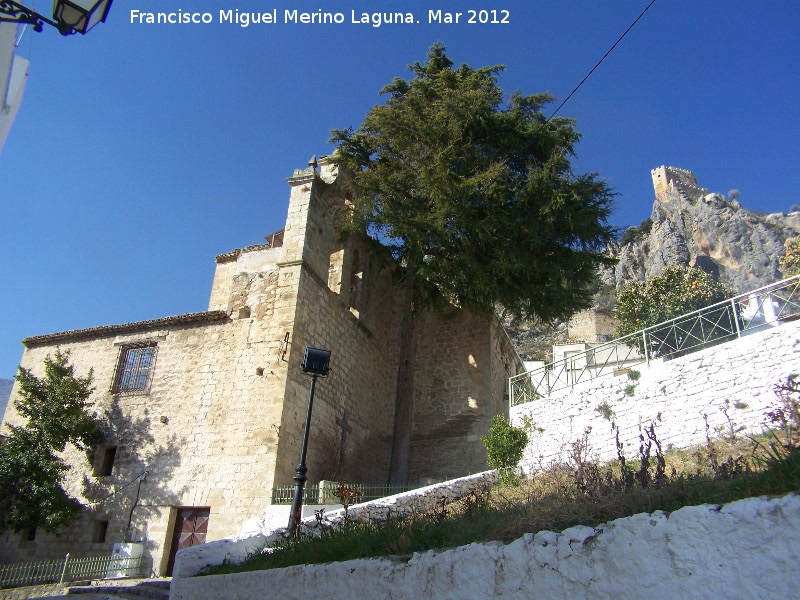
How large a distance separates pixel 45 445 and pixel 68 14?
14.2m

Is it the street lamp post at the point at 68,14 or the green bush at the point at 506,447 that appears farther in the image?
the green bush at the point at 506,447

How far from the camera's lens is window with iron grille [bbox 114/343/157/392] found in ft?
57.4

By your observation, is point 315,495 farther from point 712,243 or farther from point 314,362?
point 712,243

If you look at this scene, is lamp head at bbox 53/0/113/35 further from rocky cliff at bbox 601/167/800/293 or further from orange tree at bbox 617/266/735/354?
rocky cliff at bbox 601/167/800/293

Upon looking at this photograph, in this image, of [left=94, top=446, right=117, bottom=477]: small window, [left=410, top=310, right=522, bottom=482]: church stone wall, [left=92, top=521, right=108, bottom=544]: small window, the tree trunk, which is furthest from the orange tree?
[left=92, top=521, right=108, bottom=544]: small window

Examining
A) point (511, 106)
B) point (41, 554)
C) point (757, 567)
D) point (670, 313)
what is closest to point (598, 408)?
point (757, 567)

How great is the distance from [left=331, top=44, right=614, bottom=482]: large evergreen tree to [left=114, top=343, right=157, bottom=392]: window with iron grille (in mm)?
6901

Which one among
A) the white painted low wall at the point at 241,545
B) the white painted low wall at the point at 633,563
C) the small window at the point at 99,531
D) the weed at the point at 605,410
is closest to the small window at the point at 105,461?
the small window at the point at 99,531

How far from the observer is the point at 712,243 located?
2019 inches

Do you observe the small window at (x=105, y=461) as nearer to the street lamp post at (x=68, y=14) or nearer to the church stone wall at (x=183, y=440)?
the church stone wall at (x=183, y=440)

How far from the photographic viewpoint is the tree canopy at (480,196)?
16734mm

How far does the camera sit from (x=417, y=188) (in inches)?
704

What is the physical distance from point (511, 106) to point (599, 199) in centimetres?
431

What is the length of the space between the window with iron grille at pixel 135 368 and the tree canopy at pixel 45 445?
2.77 ft
